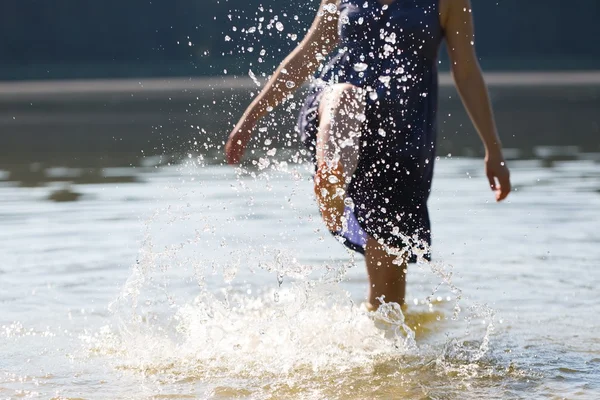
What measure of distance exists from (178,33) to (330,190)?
25.3 meters

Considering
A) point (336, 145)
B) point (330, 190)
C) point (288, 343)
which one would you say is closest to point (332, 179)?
point (330, 190)

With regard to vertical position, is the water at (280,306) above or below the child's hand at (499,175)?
below

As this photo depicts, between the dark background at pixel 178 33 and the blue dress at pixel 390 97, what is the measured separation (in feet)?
76.2

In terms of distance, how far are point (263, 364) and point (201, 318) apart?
0.71 metres

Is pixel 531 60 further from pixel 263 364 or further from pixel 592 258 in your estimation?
pixel 263 364

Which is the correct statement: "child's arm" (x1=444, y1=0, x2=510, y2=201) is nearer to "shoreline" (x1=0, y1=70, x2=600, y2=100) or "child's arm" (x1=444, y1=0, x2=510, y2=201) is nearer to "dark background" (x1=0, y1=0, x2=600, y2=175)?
"dark background" (x1=0, y1=0, x2=600, y2=175)

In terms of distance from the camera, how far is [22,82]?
25.2 m

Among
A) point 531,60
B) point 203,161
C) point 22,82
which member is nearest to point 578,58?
point 531,60

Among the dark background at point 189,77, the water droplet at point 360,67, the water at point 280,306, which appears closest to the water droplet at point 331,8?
the water droplet at point 360,67

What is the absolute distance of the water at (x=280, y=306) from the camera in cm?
374

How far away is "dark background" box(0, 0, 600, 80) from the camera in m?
28.1

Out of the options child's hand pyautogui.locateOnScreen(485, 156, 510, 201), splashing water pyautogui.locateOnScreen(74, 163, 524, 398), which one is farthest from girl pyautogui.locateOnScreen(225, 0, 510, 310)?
splashing water pyautogui.locateOnScreen(74, 163, 524, 398)

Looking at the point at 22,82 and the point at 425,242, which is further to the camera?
the point at 22,82

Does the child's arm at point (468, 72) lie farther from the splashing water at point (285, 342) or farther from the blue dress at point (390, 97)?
the splashing water at point (285, 342)
